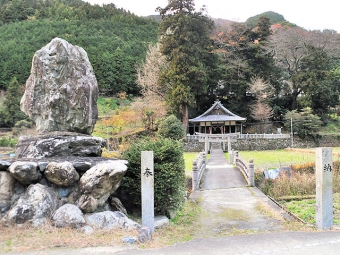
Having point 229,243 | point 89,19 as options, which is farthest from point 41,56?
point 89,19

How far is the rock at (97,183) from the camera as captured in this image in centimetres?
536

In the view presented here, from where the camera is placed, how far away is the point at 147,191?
5520 millimetres

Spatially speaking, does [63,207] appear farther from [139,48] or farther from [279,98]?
[139,48]

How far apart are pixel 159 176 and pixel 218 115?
80.8ft

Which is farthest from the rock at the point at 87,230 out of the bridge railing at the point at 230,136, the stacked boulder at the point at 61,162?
the bridge railing at the point at 230,136

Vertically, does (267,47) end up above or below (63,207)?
above

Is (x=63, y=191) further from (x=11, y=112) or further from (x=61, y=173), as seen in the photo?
(x=11, y=112)

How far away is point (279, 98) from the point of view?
115 feet

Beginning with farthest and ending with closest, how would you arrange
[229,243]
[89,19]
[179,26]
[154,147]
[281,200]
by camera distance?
[89,19], [179,26], [281,200], [154,147], [229,243]

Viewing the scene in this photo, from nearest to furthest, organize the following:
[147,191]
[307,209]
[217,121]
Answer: [147,191] < [307,209] < [217,121]

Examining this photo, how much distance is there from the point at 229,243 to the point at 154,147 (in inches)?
103

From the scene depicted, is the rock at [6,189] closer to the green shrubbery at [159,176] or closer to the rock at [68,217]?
the rock at [68,217]

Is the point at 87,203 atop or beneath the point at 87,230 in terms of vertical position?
atop

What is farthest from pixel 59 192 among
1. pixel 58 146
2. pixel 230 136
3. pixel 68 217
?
pixel 230 136
